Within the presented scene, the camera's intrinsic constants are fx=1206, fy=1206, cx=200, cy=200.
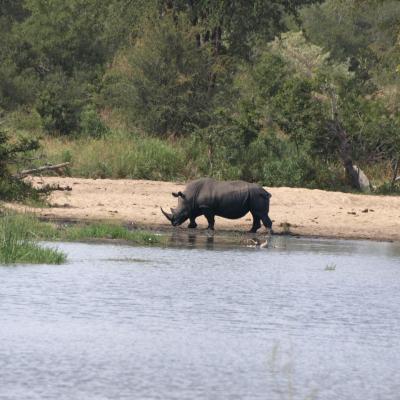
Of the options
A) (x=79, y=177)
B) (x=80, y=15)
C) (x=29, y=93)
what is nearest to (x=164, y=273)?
(x=79, y=177)

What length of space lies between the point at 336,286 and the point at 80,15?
31909 millimetres

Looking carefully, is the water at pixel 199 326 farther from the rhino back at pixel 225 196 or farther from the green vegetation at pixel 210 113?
the green vegetation at pixel 210 113

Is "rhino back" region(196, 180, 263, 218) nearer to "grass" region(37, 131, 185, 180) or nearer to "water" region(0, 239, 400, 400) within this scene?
"water" region(0, 239, 400, 400)

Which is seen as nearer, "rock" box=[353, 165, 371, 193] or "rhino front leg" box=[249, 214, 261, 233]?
"rhino front leg" box=[249, 214, 261, 233]

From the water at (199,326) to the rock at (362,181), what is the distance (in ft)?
28.2

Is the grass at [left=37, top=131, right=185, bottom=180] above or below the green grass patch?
above

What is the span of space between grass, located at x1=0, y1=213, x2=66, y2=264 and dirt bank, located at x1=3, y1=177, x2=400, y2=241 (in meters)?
5.81

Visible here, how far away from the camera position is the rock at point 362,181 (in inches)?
1142

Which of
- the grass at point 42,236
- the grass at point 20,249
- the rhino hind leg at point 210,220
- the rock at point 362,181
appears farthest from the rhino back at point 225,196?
the rock at point 362,181

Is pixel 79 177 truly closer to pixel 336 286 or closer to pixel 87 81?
pixel 336 286

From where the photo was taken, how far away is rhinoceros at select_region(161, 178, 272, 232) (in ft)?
75.8

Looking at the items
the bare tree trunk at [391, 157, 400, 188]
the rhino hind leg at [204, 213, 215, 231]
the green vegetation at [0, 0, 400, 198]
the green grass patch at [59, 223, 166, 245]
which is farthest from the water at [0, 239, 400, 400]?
the bare tree trunk at [391, 157, 400, 188]

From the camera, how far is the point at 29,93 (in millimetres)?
44688

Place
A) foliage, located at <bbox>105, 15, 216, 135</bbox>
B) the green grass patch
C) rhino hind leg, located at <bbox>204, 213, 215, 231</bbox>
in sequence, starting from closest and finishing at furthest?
the green grass patch, rhino hind leg, located at <bbox>204, 213, 215, 231</bbox>, foliage, located at <bbox>105, 15, 216, 135</bbox>
